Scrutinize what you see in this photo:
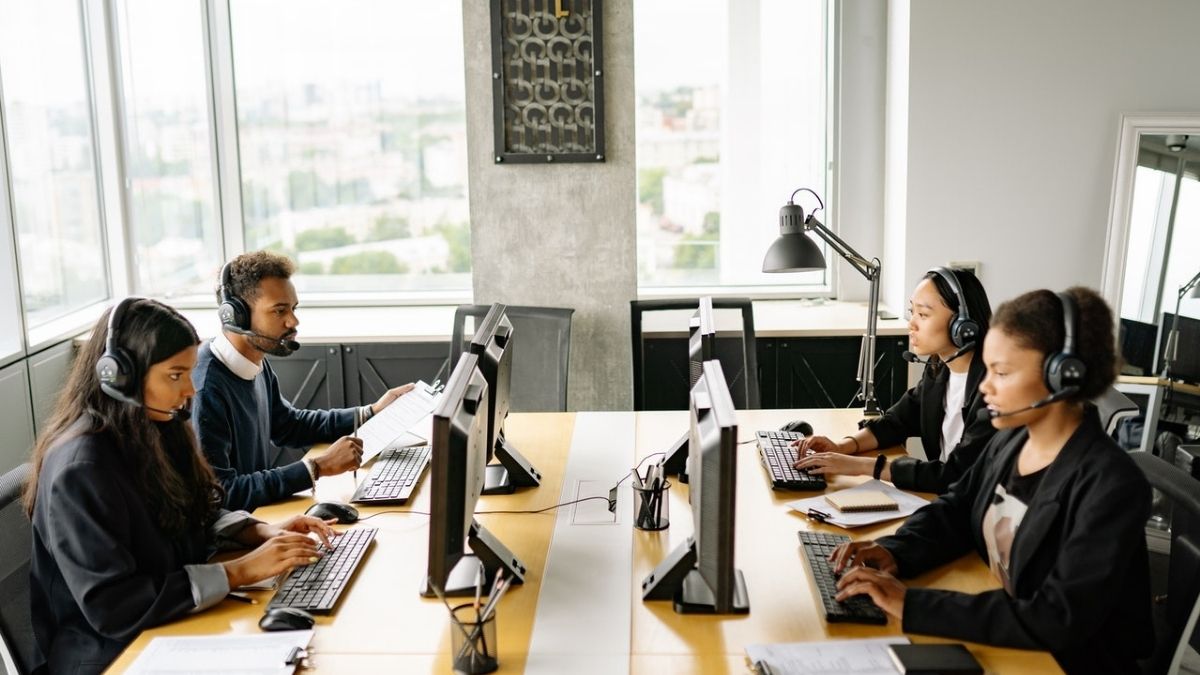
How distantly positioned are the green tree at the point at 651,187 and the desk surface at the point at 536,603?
8.59 ft

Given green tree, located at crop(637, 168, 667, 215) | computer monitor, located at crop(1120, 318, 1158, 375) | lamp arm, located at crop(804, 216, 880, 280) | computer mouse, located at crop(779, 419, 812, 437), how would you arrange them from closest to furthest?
computer mouse, located at crop(779, 419, 812, 437) → lamp arm, located at crop(804, 216, 880, 280) → computer monitor, located at crop(1120, 318, 1158, 375) → green tree, located at crop(637, 168, 667, 215)

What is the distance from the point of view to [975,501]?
2.46 m

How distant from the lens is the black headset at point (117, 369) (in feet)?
7.33

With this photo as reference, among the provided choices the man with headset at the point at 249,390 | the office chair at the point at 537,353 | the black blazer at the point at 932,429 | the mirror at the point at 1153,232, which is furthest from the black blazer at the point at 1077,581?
the mirror at the point at 1153,232

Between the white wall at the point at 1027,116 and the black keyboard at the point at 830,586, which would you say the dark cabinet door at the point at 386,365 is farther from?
the black keyboard at the point at 830,586

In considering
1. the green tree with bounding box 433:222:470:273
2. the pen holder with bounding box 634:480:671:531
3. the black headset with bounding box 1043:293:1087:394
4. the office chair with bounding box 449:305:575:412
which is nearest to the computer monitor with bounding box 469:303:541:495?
the pen holder with bounding box 634:480:671:531

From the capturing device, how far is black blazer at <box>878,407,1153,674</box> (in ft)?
6.50

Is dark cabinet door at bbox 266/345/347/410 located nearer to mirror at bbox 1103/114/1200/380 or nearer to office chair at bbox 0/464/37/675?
office chair at bbox 0/464/37/675

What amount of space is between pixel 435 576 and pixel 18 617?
850 millimetres

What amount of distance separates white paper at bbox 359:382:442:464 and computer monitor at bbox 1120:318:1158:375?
9.73ft

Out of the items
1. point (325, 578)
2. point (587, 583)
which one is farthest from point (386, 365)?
point (587, 583)

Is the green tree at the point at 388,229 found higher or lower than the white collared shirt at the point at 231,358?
higher

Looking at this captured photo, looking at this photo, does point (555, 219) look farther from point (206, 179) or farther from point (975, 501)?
point (975, 501)

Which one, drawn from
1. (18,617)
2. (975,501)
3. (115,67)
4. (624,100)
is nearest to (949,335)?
(975,501)
